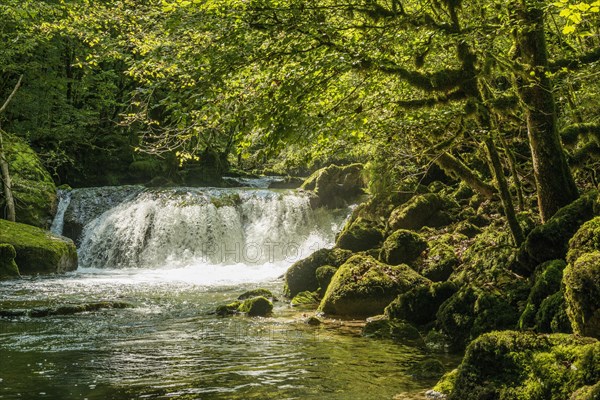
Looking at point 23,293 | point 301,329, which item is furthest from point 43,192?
point 301,329

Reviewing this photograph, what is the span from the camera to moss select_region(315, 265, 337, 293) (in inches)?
523

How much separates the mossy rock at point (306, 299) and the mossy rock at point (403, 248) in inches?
76.0

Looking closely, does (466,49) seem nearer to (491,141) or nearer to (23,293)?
(491,141)

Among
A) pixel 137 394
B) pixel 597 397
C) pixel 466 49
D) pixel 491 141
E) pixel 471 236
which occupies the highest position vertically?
pixel 466 49

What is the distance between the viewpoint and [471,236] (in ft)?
43.4

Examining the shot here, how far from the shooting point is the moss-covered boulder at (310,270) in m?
14.1

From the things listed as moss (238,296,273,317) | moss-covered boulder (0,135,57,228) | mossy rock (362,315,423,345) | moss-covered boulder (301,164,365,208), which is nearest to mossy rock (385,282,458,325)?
mossy rock (362,315,423,345)

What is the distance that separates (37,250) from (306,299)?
10994mm

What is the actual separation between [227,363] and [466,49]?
6355mm

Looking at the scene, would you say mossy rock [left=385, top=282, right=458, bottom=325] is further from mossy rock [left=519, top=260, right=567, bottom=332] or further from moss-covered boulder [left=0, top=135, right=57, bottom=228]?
moss-covered boulder [left=0, top=135, right=57, bottom=228]

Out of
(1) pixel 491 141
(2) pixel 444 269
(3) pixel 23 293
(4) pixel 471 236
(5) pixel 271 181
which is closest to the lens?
(1) pixel 491 141

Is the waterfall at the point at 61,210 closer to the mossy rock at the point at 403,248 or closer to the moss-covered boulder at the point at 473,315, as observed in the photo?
Result: the mossy rock at the point at 403,248

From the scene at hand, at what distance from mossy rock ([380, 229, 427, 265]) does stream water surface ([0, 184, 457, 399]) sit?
2.68m

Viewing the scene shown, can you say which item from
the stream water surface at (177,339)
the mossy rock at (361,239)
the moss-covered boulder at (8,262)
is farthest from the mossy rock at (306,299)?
the moss-covered boulder at (8,262)
